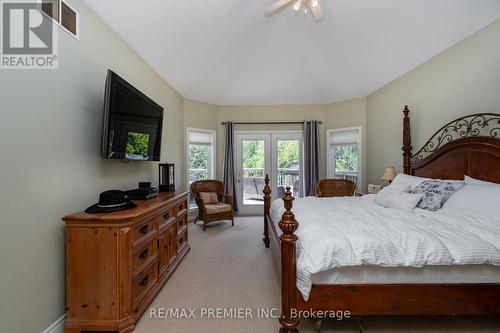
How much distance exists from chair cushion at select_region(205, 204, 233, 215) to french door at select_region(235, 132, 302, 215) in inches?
40.7

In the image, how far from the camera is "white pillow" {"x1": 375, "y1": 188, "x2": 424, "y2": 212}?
2.46 metres

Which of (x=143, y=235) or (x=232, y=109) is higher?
(x=232, y=109)

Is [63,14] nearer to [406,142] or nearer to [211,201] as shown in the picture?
[211,201]

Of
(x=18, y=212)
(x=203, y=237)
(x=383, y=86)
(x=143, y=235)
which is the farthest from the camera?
(x=383, y=86)

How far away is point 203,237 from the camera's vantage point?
3955 millimetres

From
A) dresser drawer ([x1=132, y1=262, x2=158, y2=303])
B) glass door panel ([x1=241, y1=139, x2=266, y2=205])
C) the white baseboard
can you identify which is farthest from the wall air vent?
glass door panel ([x1=241, y1=139, x2=266, y2=205])

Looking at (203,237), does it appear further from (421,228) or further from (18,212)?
(421,228)

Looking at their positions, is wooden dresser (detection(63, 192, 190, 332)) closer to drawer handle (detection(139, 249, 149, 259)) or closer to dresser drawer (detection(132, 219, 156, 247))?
dresser drawer (detection(132, 219, 156, 247))

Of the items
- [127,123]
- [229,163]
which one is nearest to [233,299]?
[127,123]

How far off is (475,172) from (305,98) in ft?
11.5

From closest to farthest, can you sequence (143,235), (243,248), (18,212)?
1. (18,212)
2. (143,235)
3. (243,248)

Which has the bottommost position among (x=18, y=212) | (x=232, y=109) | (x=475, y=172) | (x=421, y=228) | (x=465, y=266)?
(x=465, y=266)

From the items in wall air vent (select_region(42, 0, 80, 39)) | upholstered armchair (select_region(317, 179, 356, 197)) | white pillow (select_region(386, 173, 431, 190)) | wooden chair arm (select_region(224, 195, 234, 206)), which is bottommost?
wooden chair arm (select_region(224, 195, 234, 206))

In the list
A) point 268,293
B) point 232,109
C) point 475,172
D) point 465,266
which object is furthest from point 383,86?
point 268,293
